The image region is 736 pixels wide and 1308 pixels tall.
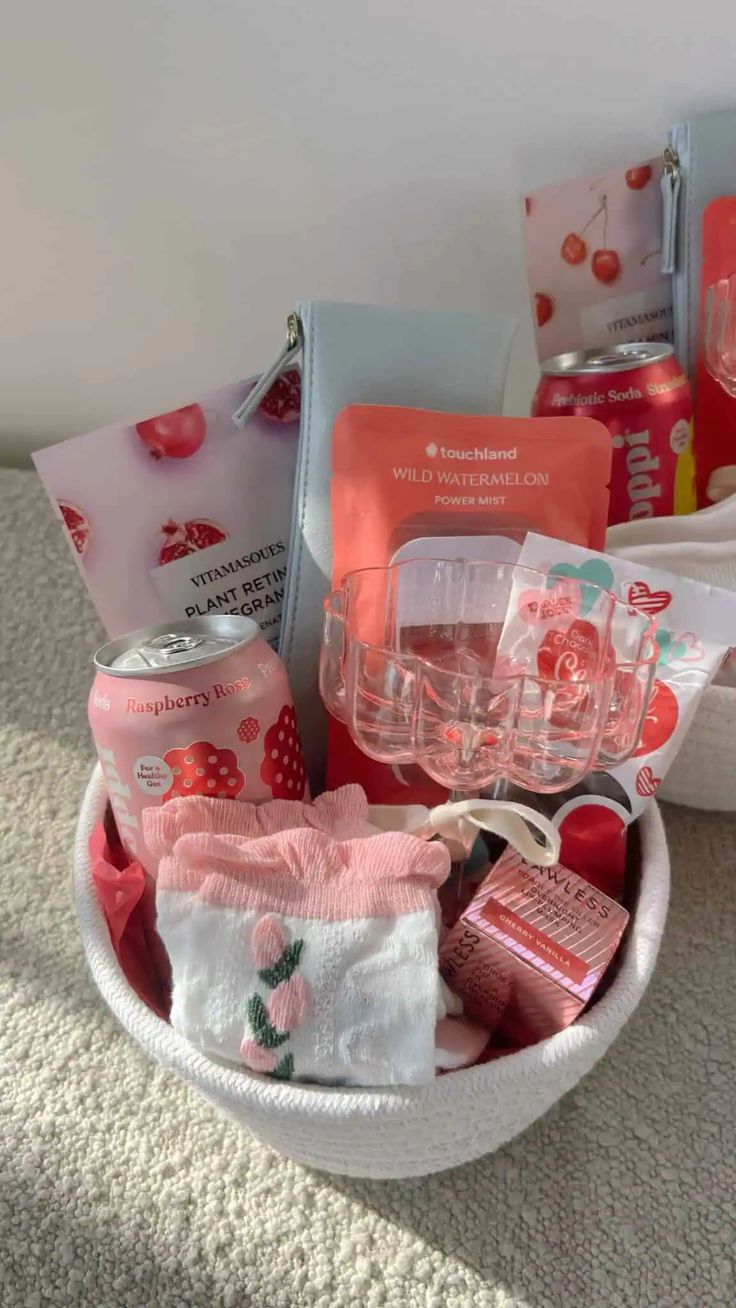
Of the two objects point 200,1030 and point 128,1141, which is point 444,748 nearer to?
point 200,1030

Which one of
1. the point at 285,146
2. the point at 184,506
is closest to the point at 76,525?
the point at 184,506

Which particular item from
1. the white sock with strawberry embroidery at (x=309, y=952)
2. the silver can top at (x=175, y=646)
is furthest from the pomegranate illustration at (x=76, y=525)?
the white sock with strawberry embroidery at (x=309, y=952)

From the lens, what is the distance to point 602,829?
0.51 meters

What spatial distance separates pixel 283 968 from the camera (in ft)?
1.41

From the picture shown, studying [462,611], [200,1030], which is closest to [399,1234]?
[200,1030]

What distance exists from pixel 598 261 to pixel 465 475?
0.21 meters

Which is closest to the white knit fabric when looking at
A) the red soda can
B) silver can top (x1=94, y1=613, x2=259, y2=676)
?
silver can top (x1=94, y1=613, x2=259, y2=676)

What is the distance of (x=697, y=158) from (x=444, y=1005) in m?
0.52

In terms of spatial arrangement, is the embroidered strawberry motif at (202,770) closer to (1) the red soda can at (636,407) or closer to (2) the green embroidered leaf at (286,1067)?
(2) the green embroidered leaf at (286,1067)

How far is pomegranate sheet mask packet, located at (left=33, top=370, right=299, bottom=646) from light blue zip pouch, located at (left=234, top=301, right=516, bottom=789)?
0.02 meters

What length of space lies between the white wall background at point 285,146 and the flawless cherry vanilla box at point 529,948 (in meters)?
0.43

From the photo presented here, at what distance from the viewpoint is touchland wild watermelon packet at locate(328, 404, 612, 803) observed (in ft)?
1.86

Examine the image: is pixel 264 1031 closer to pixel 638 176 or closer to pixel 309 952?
pixel 309 952

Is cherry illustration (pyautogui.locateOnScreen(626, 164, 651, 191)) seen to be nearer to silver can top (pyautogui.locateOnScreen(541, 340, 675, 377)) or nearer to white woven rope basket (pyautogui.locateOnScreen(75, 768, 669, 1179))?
silver can top (pyautogui.locateOnScreen(541, 340, 675, 377))
